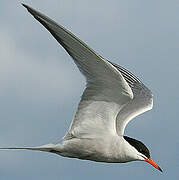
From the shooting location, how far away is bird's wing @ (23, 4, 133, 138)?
7110 mm

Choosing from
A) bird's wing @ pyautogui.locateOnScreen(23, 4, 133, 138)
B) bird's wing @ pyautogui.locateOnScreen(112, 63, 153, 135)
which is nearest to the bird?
bird's wing @ pyautogui.locateOnScreen(23, 4, 133, 138)

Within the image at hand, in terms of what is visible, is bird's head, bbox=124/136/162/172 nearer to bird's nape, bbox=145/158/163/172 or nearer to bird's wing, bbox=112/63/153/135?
bird's nape, bbox=145/158/163/172

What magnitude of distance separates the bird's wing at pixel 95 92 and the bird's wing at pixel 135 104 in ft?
2.36

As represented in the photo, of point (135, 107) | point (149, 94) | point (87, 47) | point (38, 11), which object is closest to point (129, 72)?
point (149, 94)

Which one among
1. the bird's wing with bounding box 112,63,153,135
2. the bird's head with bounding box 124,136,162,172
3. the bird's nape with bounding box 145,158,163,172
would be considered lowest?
the bird's nape with bounding box 145,158,163,172

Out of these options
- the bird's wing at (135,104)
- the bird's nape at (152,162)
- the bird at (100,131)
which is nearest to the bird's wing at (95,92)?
the bird at (100,131)

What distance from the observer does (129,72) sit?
37.1ft

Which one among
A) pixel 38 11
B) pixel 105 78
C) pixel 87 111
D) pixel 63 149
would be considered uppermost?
pixel 38 11

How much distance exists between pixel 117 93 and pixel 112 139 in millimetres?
809

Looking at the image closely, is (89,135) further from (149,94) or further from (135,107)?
(149,94)

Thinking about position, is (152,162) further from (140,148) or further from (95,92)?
(95,92)

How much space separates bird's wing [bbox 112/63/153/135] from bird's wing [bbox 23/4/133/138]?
72 centimetres

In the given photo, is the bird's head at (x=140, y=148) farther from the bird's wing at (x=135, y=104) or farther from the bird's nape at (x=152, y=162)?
the bird's wing at (x=135, y=104)

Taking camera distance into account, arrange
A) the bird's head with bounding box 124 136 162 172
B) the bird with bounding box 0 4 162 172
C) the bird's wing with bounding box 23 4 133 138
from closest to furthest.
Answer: the bird's wing with bounding box 23 4 133 138
the bird with bounding box 0 4 162 172
the bird's head with bounding box 124 136 162 172
